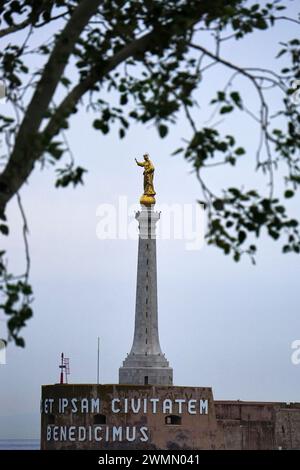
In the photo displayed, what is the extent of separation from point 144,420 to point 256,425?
6.49 m

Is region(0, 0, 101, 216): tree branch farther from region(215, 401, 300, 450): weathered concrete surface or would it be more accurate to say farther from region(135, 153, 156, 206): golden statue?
region(215, 401, 300, 450): weathered concrete surface

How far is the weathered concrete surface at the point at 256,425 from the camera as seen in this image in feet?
112

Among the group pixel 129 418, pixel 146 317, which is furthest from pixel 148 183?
pixel 129 418

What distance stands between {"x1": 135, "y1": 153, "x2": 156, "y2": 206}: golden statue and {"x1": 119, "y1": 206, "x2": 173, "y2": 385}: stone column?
0.29 metres

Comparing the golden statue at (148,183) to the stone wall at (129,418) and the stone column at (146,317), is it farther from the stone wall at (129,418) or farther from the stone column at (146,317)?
the stone wall at (129,418)

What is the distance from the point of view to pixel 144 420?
29969 mm

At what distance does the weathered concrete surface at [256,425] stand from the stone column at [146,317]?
356 centimetres

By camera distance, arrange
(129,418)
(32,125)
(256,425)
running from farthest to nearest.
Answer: (256,425), (129,418), (32,125)

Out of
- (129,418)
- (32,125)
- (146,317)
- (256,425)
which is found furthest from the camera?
(256,425)

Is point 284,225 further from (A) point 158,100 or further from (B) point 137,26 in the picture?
(B) point 137,26

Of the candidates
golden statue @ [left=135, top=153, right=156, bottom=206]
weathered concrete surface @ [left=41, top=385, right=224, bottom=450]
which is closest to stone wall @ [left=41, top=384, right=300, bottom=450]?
weathered concrete surface @ [left=41, top=385, right=224, bottom=450]

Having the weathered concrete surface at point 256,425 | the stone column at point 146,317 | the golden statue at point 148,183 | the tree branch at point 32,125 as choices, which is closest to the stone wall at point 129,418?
the stone column at point 146,317

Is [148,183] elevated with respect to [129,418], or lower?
elevated

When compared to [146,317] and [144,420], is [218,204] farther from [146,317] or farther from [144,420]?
[146,317]
